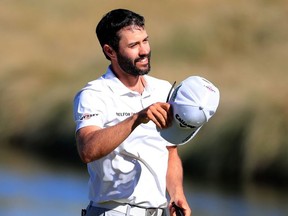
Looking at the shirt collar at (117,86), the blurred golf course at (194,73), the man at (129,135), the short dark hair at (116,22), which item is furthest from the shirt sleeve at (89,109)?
the blurred golf course at (194,73)

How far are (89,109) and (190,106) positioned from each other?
2.18 feet

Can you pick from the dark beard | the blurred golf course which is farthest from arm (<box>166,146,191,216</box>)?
the blurred golf course

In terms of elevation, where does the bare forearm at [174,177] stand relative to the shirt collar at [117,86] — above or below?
below

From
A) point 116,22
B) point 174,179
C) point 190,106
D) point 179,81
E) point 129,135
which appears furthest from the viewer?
point 179,81

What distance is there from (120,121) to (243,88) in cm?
1553

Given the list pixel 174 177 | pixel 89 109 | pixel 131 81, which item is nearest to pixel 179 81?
pixel 174 177

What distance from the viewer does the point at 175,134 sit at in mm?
6773

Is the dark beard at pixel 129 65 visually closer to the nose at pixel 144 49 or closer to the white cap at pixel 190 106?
the nose at pixel 144 49

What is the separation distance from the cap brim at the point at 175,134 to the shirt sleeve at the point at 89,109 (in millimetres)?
445

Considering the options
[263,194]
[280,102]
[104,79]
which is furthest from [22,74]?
[104,79]

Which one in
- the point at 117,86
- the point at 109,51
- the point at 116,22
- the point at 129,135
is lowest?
the point at 129,135

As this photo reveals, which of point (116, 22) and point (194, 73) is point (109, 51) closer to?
point (116, 22)

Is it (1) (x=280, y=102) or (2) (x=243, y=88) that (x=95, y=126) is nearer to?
(1) (x=280, y=102)

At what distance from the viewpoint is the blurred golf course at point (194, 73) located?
Answer: 20250 millimetres
